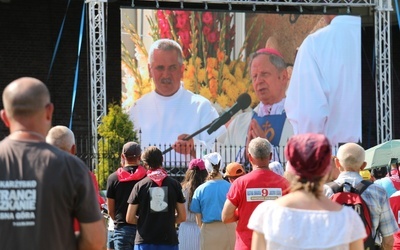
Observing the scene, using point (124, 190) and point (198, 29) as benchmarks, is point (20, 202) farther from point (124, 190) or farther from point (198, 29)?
point (198, 29)

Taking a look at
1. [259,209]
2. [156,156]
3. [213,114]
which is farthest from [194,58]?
[259,209]

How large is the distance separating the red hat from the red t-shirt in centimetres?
324

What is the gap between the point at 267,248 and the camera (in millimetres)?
4816

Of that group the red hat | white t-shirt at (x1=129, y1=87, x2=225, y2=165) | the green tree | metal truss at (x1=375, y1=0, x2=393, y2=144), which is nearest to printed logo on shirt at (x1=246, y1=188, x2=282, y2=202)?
the red hat

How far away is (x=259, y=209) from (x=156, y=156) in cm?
473

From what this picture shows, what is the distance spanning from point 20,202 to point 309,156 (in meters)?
1.41

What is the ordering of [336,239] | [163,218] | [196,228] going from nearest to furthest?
[336,239]
[163,218]
[196,228]

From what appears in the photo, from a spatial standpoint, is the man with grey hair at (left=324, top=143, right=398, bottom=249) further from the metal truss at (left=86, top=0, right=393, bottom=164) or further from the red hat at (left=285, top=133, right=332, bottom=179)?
the metal truss at (left=86, top=0, right=393, bottom=164)

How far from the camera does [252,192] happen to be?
8109 millimetres

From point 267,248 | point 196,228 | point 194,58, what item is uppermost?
point 194,58

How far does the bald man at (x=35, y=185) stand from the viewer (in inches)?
185

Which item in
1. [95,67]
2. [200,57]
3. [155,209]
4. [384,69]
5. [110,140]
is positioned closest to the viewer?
[155,209]

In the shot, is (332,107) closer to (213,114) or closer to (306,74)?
(306,74)

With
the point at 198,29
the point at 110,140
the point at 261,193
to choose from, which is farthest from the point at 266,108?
the point at 261,193
